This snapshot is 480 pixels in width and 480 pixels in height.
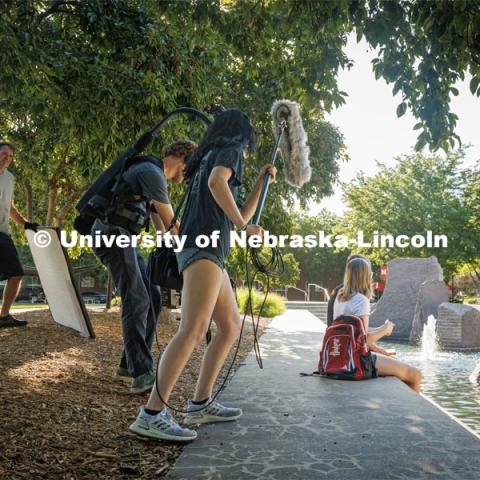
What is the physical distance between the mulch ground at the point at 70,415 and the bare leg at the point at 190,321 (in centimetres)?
40

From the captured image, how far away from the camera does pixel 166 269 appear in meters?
3.97

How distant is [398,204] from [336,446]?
119 ft

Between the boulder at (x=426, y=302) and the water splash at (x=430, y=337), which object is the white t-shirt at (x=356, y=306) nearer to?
the water splash at (x=430, y=337)

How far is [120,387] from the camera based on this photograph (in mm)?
5434

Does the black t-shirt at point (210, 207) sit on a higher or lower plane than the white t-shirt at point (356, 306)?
higher

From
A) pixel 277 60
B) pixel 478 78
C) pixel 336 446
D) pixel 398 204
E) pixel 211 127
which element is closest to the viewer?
pixel 336 446

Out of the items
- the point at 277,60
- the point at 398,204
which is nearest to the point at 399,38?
the point at 277,60

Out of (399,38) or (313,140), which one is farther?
(313,140)

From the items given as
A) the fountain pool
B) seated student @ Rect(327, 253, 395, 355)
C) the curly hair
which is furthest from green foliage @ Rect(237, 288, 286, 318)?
the curly hair

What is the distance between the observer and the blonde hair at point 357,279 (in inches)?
233

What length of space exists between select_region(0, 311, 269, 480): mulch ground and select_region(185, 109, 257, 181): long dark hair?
70.9 inches

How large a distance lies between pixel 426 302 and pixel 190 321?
13.1 m

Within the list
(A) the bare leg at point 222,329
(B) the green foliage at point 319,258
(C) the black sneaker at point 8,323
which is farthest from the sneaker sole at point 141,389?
(B) the green foliage at point 319,258

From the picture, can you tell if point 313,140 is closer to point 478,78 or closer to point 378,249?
point 478,78
